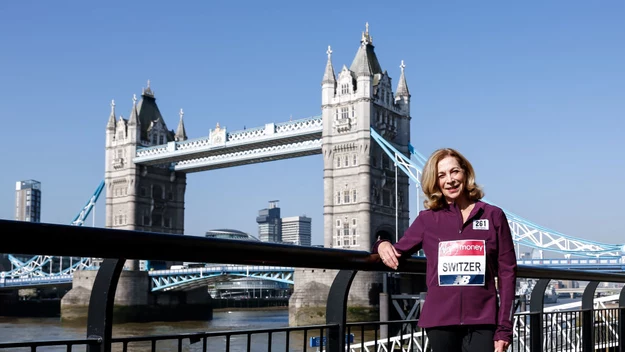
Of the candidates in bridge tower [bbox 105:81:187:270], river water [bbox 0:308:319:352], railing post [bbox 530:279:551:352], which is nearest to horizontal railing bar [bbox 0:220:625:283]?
railing post [bbox 530:279:551:352]

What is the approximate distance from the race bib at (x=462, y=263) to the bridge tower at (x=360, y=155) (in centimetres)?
3125

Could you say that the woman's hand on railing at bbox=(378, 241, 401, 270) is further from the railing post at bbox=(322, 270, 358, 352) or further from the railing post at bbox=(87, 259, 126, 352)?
the railing post at bbox=(87, 259, 126, 352)

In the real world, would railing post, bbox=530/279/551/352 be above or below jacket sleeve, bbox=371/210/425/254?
below

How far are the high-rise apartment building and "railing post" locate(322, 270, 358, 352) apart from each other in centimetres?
10749

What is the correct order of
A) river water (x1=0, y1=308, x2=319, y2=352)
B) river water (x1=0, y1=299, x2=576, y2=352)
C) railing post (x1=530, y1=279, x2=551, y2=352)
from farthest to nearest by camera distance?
1. river water (x1=0, y1=308, x2=319, y2=352)
2. river water (x1=0, y1=299, x2=576, y2=352)
3. railing post (x1=530, y1=279, x2=551, y2=352)

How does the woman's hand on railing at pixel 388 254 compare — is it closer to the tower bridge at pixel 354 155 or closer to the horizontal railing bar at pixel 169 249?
the horizontal railing bar at pixel 169 249

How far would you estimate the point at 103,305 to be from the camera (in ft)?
5.20

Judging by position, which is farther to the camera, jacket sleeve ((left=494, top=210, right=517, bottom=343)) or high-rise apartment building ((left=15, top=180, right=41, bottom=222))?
high-rise apartment building ((left=15, top=180, right=41, bottom=222))

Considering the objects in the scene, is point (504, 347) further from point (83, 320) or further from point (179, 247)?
point (83, 320)

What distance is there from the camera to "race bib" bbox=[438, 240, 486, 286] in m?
1.90

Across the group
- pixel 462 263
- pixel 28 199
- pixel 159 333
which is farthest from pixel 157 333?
pixel 28 199

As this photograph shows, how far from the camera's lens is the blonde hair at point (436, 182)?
6.66ft

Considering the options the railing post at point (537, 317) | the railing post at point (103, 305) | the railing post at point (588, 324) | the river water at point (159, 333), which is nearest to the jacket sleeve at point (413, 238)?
the railing post at point (103, 305)

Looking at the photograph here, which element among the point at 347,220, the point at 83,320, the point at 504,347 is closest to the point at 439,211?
the point at 504,347
